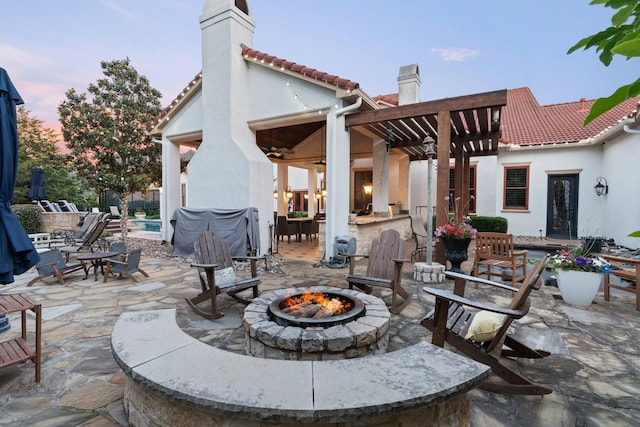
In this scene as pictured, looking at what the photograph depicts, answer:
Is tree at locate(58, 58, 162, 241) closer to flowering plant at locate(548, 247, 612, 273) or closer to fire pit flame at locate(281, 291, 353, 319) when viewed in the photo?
fire pit flame at locate(281, 291, 353, 319)

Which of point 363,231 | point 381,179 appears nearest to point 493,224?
point 381,179

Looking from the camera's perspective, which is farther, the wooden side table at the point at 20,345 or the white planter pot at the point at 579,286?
the white planter pot at the point at 579,286

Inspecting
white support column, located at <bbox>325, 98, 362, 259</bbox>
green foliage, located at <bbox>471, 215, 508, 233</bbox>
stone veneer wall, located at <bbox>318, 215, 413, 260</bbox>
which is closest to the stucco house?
white support column, located at <bbox>325, 98, 362, 259</bbox>

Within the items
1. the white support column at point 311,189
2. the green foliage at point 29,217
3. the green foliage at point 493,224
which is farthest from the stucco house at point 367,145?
the green foliage at point 29,217

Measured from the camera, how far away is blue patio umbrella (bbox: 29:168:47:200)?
8.03m

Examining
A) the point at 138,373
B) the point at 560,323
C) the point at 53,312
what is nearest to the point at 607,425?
the point at 560,323

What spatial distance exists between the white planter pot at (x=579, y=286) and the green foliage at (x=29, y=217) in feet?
46.8

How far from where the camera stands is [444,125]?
5.62 meters

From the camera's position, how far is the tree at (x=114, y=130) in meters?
9.23

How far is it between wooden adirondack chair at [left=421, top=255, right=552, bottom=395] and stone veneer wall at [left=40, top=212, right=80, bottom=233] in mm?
13249

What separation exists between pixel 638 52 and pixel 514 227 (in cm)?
1264

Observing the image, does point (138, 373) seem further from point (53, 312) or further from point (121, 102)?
point (121, 102)

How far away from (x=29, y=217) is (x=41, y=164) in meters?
4.28

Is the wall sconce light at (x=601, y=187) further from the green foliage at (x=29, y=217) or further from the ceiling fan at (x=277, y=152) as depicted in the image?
the green foliage at (x=29, y=217)
